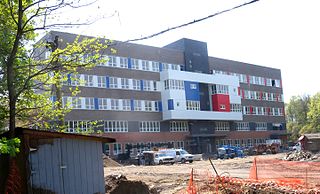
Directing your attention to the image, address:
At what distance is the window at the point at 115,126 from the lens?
57.7m

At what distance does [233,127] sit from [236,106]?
13.8 ft

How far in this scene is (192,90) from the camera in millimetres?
70062

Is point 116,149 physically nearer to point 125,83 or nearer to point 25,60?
point 125,83

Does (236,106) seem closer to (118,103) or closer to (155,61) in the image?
(155,61)

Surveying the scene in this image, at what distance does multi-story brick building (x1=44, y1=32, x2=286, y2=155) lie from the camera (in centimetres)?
5831

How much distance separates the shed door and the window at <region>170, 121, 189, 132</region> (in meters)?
53.6

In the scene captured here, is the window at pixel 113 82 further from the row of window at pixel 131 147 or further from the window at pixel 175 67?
the window at pixel 175 67

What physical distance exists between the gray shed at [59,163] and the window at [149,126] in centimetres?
4887

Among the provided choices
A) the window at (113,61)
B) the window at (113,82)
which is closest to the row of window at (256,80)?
the window at (113,61)

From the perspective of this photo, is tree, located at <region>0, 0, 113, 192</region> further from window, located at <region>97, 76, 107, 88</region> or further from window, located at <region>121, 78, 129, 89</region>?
window, located at <region>121, 78, 129, 89</region>

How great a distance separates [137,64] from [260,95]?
119 ft

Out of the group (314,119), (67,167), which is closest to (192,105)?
(314,119)

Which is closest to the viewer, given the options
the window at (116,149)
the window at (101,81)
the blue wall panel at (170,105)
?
the window at (116,149)

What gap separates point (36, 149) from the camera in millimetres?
11656
